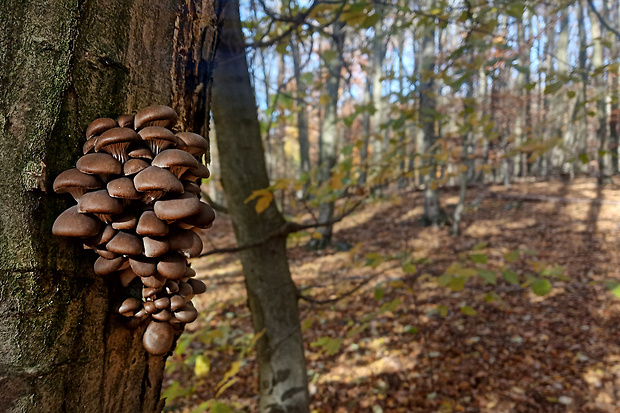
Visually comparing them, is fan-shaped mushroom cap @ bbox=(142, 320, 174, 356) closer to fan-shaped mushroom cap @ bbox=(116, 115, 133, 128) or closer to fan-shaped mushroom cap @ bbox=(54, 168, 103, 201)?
fan-shaped mushroom cap @ bbox=(54, 168, 103, 201)

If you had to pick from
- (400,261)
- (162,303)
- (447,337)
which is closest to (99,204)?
(162,303)

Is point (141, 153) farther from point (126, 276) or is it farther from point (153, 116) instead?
point (126, 276)

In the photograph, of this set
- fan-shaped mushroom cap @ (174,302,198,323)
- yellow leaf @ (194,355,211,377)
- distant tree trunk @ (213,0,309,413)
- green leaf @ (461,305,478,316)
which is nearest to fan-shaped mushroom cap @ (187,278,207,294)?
fan-shaped mushroom cap @ (174,302,198,323)

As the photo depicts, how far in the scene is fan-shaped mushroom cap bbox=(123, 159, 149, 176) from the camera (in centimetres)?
74

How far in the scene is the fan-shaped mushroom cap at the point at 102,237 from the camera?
0.73 m

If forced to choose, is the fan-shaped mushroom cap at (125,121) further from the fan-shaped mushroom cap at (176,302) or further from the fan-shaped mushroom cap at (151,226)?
the fan-shaped mushroom cap at (176,302)

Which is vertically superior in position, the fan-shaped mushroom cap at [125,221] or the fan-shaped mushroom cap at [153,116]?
the fan-shaped mushroom cap at [153,116]

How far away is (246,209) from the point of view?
2.52 metres

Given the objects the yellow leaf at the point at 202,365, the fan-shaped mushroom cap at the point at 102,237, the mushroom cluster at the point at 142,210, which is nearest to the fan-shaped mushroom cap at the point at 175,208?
the mushroom cluster at the point at 142,210

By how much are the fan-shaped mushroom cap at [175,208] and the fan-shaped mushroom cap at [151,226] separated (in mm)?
13

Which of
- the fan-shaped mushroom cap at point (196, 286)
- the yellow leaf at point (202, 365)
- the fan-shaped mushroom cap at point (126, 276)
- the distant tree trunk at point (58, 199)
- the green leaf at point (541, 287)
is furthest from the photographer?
the yellow leaf at point (202, 365)

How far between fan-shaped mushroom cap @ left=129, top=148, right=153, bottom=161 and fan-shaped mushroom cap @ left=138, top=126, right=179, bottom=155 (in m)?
0.02

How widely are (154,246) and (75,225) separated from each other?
5.9 inches

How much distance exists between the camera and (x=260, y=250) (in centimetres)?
249
